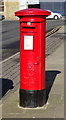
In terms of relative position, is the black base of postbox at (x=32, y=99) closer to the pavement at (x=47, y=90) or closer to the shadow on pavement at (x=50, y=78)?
the pavement at (x=47, y=90)

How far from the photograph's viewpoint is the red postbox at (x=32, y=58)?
6.93 metres

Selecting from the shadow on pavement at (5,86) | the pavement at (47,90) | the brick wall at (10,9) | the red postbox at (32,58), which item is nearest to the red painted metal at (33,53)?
the red postbox at (32,58)

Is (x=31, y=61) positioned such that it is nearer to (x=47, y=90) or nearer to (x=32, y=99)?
(x=32, y=99)

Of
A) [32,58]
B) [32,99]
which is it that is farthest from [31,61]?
[32,99]

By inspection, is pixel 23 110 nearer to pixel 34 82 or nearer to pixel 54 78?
pixel 34 82

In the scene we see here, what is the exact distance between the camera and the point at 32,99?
7043 millimetres

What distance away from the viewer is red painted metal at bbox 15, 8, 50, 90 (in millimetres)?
6910

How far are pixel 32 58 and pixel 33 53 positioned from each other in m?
0.10

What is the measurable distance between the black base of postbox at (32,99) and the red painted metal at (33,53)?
80mm

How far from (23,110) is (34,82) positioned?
23.3 inches

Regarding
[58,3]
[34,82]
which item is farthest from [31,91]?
[58,3]

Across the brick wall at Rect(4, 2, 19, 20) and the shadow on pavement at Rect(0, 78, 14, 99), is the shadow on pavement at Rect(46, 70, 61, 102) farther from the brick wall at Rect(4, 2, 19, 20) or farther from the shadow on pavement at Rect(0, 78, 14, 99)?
the brick wall at Rect(4, 2, 19, 20)

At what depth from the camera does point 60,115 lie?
253 inches

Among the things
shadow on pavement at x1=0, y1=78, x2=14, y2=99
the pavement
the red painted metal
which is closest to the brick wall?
the pavement
